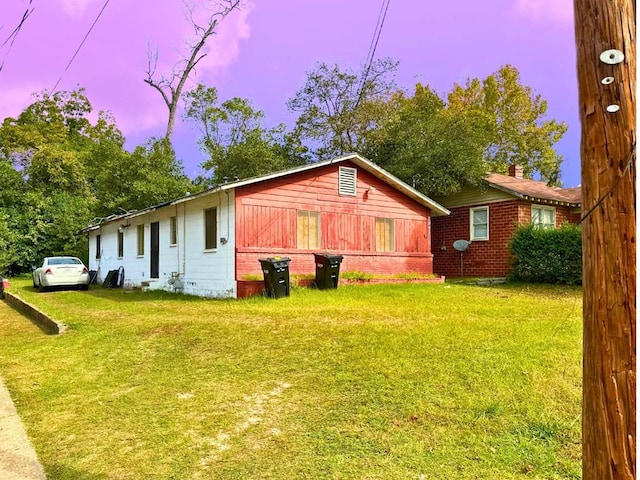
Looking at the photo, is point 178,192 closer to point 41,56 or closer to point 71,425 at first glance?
point 41,56

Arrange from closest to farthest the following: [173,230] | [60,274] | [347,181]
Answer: [347,181] → [173,230] → [60,274]

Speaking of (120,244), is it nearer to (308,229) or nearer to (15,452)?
(308,229)

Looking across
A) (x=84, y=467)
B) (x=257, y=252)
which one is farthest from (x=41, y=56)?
(x=84, y=467)

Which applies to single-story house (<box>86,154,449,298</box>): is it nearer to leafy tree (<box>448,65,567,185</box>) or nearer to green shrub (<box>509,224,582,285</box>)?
green shrub (<box>509,224,582,285</box>)

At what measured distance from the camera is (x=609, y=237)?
6.75 feet

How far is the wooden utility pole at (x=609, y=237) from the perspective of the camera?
6.64 feet

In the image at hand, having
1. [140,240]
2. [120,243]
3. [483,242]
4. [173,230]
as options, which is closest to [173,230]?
[173,230]

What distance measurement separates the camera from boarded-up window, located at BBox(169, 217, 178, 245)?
664 inches

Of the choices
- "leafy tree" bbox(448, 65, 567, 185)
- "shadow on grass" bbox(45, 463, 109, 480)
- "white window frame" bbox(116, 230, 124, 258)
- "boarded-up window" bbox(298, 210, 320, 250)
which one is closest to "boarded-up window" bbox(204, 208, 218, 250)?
"boarded-up window" bbox(298, 210, 320, 250)

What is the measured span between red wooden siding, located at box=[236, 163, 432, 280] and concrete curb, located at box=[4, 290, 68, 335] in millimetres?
4954

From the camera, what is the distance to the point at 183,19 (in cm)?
2975

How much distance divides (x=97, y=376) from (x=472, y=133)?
61.3 feet

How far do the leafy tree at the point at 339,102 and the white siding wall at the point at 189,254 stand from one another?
1241cm

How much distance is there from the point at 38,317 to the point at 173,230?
649 cm
